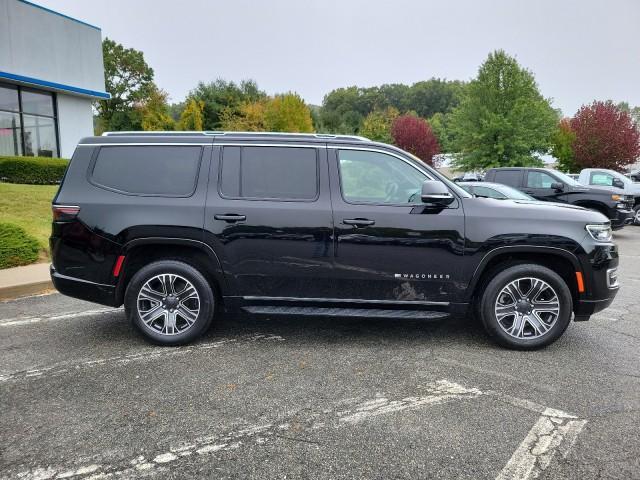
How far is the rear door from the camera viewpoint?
14.5 feet

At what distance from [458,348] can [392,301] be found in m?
0.78

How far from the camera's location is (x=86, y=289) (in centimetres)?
457

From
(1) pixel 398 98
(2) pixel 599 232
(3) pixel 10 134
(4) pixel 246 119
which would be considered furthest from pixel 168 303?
(1) pixel 398 98

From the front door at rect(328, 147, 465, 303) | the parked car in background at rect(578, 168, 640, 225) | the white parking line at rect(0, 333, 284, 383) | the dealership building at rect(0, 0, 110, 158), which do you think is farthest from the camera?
the dealership building at rect(0, 0, 110, 158)

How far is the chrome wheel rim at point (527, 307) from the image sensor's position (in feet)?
14.6

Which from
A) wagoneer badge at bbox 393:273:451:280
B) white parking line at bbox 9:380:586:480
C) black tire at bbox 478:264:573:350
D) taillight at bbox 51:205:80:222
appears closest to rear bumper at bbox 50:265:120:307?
taillight at bbox 51:205:80:222

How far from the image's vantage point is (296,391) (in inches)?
143

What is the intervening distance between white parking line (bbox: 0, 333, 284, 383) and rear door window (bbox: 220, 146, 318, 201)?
1.41m

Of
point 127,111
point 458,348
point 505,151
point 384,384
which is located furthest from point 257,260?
point 127,111

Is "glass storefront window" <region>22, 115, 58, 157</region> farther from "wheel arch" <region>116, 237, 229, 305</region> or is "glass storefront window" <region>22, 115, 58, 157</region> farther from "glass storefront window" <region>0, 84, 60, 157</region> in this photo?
"wheel arch" <region>116, 237, 229, 305</region>

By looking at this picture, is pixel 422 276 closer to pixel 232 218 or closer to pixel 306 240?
pixel 306 240

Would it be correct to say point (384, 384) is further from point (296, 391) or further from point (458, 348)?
point (458, 348)

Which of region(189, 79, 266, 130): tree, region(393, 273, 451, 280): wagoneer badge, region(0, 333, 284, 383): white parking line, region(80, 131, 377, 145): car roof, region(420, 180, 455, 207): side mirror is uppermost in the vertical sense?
region(189, 79, 266, 130): tree

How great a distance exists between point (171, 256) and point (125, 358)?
1.00 m
